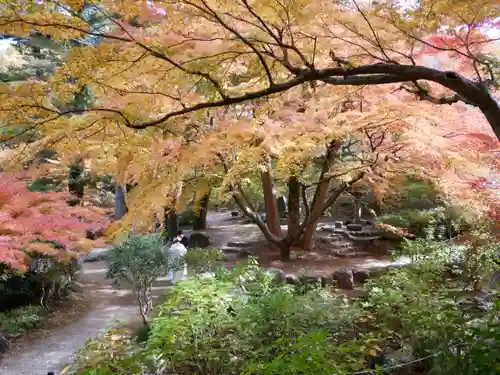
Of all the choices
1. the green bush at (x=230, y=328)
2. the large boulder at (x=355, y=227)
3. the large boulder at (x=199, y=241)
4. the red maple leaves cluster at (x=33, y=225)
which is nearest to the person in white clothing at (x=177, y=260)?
the red maple leaves cluster at (x=33, y=225)

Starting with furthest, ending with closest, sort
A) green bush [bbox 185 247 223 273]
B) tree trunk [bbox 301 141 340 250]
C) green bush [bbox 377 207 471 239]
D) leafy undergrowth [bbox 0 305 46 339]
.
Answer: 1. green bush [bbox 377 207 471 239]
2. tree trunk [bbox 301 141 340 250]
3. green bush [bbox 185 247 223 273]
4. leafy undergrowth [bbox 0 305 46 339]

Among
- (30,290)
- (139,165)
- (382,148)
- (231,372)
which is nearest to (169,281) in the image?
(30,290)

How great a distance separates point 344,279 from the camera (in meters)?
7.91

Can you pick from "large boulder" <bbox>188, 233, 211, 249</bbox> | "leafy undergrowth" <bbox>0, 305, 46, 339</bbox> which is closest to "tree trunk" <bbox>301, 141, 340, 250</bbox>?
"large boulder" <bbox>188, 233, 211, 249</bbox>

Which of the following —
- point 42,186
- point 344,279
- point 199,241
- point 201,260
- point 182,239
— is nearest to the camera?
point 201,260

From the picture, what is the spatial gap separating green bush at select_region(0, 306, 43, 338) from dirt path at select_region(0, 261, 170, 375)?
16 centimetres

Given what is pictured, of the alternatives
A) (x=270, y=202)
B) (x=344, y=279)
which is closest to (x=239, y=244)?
(x=270, y=202)

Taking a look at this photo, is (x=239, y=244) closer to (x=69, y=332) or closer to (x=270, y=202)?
(x=270, y=202)

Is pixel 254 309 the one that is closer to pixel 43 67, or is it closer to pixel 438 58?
pixel 438 58

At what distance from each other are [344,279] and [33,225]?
5.51m

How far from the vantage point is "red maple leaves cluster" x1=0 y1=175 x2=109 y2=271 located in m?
5.71

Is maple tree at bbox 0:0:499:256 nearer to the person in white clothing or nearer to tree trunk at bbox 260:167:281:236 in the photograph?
the person in white clothing

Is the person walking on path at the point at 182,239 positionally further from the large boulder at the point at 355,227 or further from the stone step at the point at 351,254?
the large boulder at the point at 355,227

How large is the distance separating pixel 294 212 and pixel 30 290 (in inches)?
228
